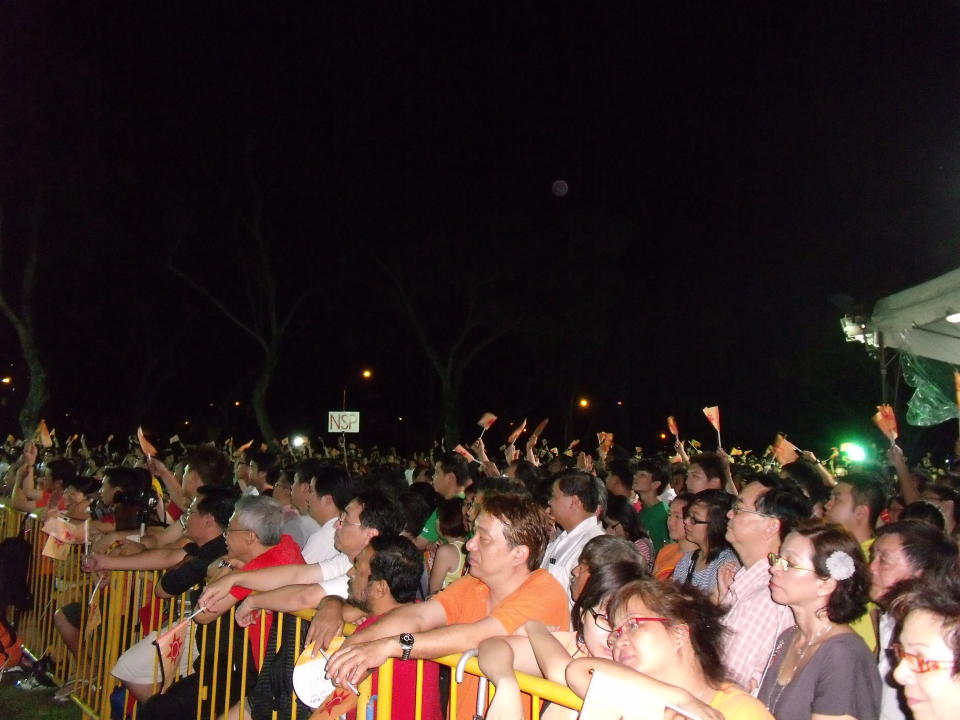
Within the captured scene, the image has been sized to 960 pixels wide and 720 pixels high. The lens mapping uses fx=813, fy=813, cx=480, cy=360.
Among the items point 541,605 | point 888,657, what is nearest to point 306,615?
point 541,605

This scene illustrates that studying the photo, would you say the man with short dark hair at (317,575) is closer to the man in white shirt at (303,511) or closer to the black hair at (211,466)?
the man in white shirt at (303,511)

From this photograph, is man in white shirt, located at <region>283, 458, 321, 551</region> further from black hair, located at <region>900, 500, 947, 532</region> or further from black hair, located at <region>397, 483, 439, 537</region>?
black hair, located at <region>900, 500, 947, 532</region>

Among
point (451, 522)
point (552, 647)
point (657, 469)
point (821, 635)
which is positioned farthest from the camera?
point (657, 469)

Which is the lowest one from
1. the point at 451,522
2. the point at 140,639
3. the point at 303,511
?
the point at 140,639

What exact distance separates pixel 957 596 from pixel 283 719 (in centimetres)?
307

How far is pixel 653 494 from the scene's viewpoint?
8.62 meters

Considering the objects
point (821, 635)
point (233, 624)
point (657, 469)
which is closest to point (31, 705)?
point (233, 624)

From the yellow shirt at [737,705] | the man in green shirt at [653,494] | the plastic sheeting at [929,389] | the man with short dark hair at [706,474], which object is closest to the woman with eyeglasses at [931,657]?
the yellow shirt at [737,705]

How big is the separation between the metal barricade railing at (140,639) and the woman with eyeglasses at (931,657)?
104cm

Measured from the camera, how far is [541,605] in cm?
361

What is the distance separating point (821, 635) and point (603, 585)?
3.19ft

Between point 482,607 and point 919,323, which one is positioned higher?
point 919,323

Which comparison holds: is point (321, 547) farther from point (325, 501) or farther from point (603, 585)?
point (603, 585)

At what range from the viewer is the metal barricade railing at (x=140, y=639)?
3324 millimetres
